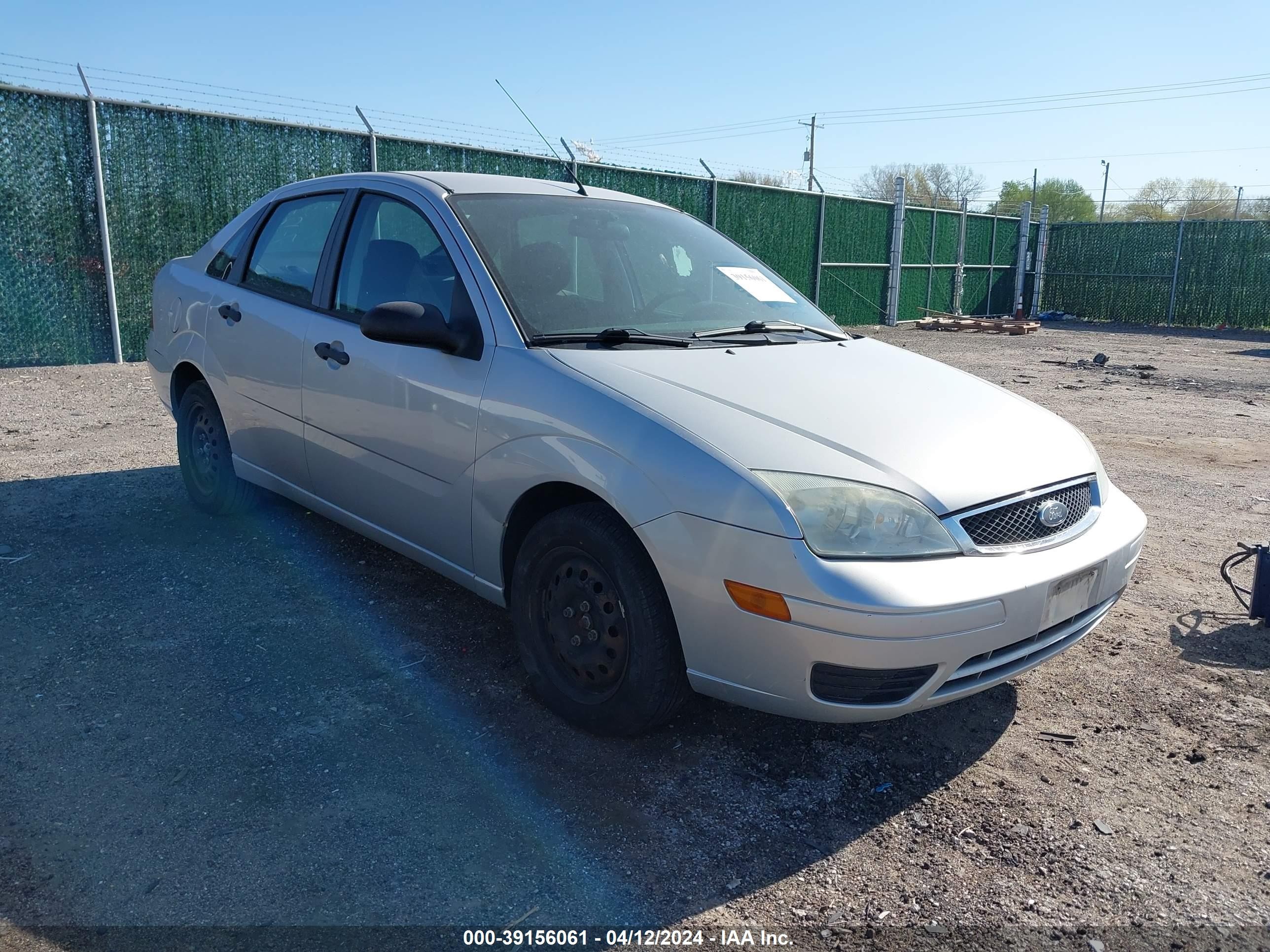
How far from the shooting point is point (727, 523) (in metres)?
2.53

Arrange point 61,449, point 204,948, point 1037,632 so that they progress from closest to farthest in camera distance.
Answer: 1. point 204,948
2. point 1037,632
3. point 61,449

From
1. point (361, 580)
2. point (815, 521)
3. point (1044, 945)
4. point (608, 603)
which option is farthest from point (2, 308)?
point (1044, 945)

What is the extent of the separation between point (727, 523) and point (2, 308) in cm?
943

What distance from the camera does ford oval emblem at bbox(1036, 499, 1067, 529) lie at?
2818mm

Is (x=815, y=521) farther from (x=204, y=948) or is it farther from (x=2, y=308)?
(x=2, y=308)

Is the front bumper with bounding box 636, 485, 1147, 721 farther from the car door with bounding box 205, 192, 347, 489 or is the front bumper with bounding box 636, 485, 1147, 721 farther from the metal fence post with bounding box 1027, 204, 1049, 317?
the metal fence post with bounding box 1027, 204, 1049, 317

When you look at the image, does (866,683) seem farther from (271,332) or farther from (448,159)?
(448,159)

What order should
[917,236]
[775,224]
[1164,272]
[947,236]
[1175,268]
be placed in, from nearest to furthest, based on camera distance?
[775,224] → [917,236] → [947,236] → [1175,268] → [1164,272]

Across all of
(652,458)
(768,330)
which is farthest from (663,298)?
(652,458)

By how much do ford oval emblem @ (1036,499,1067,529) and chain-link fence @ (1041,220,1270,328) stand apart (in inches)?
936

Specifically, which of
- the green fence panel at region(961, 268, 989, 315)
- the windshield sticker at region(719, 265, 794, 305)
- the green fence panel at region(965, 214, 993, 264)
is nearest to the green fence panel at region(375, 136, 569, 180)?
the windshield sticker at region(719, 265, 794, 305)

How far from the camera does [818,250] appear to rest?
18312 mm

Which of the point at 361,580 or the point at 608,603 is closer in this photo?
the point at 608,603

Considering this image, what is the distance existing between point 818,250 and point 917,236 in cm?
386
